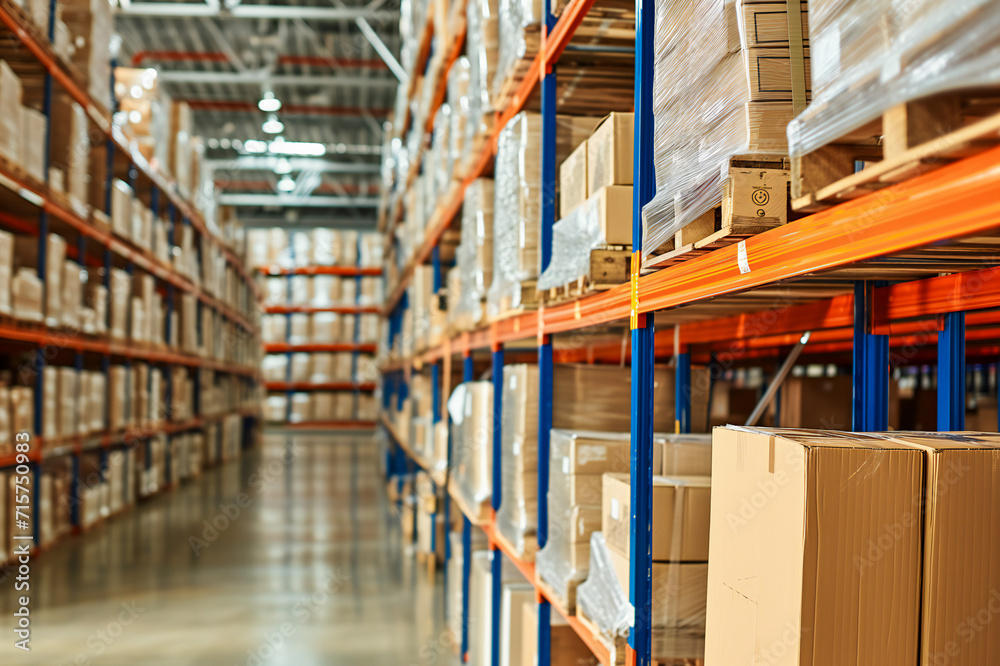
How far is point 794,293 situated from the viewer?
1.91 m

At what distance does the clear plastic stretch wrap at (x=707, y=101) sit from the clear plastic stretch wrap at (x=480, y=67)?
2.05m

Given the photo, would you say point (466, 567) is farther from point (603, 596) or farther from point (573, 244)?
point (573, 244)

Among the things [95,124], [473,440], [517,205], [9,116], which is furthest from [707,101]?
[95,124]

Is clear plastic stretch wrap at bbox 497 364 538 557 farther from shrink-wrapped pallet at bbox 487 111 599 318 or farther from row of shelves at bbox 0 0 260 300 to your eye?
row of shelves at bbox 0 0 260 300

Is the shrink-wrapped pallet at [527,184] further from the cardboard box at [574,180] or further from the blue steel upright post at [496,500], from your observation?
the blue steel upright post at [496,500]

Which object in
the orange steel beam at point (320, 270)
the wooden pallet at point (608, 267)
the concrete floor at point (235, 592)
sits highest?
the orange steel beam at point (320, 270)

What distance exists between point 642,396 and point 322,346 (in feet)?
56.4

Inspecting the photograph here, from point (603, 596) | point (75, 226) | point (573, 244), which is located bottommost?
point (603, 596)

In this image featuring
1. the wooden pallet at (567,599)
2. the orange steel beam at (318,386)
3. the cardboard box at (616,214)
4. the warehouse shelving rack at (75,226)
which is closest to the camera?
the cardboard box at (616,214)

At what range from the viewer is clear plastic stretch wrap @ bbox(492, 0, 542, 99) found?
2918 millimetres

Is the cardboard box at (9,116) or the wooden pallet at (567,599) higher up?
A: the cardboard box at (9,116)

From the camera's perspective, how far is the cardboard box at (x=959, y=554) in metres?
1.19

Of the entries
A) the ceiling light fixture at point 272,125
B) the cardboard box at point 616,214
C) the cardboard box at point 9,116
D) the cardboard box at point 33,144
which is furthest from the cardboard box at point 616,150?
the ceiling light fixture at point 272,125

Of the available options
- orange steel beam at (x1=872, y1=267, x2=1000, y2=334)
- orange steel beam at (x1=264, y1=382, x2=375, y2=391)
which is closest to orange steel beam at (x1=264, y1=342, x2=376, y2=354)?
orange steel beam at (x1=264, y1=382, x2=375, y2=391)
